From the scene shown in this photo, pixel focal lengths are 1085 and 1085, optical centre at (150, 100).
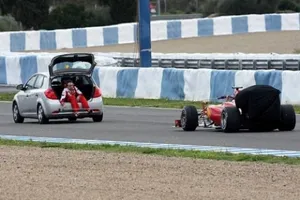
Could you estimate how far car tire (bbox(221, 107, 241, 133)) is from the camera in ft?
62.6

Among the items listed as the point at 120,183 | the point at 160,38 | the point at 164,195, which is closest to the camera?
the point at 164,195

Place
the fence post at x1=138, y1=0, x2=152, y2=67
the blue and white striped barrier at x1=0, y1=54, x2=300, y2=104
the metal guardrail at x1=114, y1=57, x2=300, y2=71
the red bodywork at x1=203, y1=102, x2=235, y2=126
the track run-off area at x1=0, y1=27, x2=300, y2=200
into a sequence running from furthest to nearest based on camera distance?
the metal guardrail at x1=114, y1=57, x2=300, y2=71 < the fence post at x1=138, y1=0, x2=152, y2=67 < the blue and white striped barrier at x1=0, y1=54, x2=300, y2=104 < the red bodywork at x1=203, y1=102, x2=235, y2=126 < the track run-off area at x1=0, y1=27, x2=300, y2=200

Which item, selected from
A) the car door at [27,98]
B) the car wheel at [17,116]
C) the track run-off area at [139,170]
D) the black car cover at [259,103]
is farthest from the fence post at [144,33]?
the black car cover at [259,103]

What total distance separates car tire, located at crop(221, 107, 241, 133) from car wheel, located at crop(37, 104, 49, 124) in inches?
217

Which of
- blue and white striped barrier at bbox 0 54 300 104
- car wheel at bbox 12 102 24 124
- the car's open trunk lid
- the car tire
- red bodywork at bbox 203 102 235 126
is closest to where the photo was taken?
the car tire

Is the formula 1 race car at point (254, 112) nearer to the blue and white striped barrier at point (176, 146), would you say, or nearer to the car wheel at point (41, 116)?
the blue and white striped barrier at point (176, 146)

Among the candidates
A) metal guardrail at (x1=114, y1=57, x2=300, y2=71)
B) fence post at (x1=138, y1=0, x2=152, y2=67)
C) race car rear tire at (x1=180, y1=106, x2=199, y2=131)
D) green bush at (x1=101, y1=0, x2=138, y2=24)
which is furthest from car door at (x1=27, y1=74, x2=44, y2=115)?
green bush at (x1=101, y1=0, x2=138, y2=24)

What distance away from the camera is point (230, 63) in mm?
41594

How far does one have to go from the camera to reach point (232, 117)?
1917cm

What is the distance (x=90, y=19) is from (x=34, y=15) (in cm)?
428

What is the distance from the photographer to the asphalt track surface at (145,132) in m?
17.7

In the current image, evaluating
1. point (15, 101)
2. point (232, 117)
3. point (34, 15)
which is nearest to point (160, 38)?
point (34, 15)

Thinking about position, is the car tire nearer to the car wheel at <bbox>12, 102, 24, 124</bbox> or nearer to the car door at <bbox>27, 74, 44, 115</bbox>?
the car door at <bbox>27, 74, 44, 115</bbox>

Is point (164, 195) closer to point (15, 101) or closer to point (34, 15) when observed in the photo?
point (15, 101)
